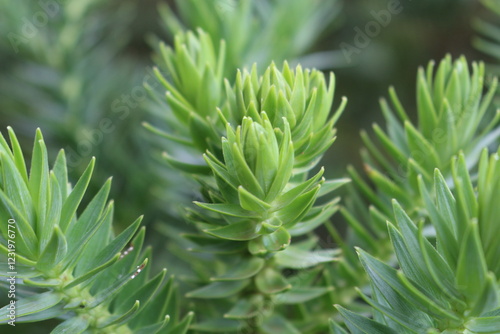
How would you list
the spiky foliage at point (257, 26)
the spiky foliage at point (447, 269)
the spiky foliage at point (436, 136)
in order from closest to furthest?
the spiky foliage at point (447, 269)
the spiky foliage at point (436, 136)
the spiky foliage at point (257, 26)

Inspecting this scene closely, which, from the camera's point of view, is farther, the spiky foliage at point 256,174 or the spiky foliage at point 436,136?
the spiky foliage at point 436,136

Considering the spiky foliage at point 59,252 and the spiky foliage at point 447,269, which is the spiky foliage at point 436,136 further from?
the spiky foliage at point 59,252

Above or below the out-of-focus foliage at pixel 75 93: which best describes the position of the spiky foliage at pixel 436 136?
below

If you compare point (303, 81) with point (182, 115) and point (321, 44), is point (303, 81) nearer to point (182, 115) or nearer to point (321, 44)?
point (182, 115)

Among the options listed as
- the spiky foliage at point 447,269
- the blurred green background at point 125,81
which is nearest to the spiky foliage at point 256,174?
the spiky foliage at point 447,269

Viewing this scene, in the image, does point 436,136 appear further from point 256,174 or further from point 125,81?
point 125,81

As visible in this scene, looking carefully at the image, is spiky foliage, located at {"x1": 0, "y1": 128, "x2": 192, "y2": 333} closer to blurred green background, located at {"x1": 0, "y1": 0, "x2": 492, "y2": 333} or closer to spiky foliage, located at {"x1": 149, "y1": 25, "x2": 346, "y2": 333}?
spiky foliage, located at {"x1": 149, "y1": 25, "x2": 346, "y2": 333}

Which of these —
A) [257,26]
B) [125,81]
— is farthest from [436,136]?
[125,81]
